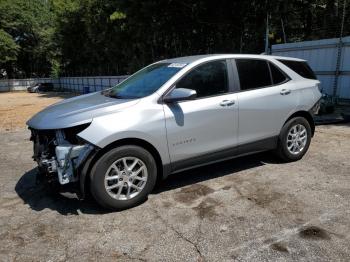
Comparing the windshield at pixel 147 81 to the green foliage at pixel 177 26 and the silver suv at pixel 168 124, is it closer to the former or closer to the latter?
the silver suv at pixel 168 124

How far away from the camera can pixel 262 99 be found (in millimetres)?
5125

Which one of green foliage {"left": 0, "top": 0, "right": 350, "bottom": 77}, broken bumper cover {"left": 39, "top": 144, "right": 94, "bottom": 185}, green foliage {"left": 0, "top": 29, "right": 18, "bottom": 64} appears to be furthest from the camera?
green foliage {"left": 0, "top": 29, "right": 18, "bottom": 64}

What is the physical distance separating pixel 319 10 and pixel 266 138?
1979cm

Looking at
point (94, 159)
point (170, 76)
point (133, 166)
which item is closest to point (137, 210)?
point (133, 166)

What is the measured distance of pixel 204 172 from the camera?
545 cm

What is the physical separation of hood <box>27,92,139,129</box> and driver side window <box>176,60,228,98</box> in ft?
2.48

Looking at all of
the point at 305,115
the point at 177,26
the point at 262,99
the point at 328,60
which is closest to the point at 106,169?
the point at 262,99

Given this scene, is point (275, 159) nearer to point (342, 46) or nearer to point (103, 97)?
point (103, 97)

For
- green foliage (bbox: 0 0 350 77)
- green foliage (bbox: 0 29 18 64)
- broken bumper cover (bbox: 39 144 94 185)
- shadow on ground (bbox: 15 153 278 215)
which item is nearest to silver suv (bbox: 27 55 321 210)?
broken bumper cover (bbox: 39 144 94 185)

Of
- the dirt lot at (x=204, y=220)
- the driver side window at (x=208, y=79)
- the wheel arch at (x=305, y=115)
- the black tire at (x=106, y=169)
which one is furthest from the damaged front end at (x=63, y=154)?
the wheel arch at (x=305, y=115)

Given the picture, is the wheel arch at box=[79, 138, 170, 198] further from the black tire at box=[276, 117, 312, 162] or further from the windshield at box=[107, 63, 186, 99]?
the black tire at box=[276, 117, 312, 162]

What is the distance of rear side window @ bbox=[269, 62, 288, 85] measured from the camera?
17.7 ft

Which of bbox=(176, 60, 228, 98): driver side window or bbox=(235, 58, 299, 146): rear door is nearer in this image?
bbox=(176, 60, 228, 98): driver side window

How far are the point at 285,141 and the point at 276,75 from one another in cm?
98
